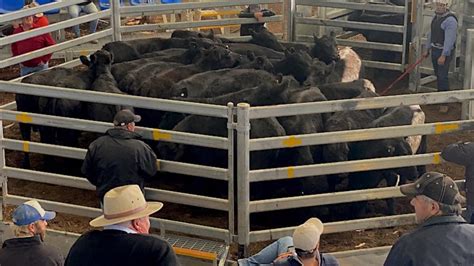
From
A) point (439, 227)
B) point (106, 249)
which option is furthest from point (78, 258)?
point (439, 227)

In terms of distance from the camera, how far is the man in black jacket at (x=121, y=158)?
862 cm

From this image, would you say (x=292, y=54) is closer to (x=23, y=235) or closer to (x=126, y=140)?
(x=126, y=140)

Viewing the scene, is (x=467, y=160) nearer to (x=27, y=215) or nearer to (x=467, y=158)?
(x=467, y=158)

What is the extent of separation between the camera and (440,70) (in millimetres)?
14492

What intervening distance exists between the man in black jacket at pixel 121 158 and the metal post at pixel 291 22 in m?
8.09

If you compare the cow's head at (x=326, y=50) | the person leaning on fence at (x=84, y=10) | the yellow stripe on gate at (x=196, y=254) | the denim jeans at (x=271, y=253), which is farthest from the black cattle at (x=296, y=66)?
the denim jeans at (x=271, y=253)

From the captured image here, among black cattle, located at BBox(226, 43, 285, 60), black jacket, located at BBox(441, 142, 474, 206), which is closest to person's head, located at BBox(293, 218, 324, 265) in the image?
black jacket, located at BBox(441, 142, 474, 206)

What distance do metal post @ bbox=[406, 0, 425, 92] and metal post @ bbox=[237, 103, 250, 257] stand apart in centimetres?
778

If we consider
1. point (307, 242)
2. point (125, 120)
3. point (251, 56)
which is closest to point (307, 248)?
point (307, 242)

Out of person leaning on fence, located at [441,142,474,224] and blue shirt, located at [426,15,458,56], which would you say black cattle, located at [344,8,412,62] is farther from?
person leaning on fence, located at [441,142,474,224]

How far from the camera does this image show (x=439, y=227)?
224 inches

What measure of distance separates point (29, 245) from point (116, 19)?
29.3ft

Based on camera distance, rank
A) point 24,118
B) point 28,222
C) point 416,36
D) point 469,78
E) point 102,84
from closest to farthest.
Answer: point 28,222 < point 24,118 < point 102,84 < point 469,78 < point 416,36

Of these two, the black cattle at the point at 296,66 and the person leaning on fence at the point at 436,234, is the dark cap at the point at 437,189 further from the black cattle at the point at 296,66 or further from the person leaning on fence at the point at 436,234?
the black cattle at the point at 296,66
